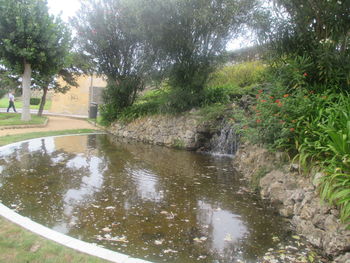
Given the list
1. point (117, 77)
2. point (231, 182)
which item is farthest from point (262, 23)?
point (117, 77)

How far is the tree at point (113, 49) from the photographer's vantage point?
13.3 meters

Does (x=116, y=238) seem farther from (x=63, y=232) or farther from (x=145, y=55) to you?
(x=145, y=55)

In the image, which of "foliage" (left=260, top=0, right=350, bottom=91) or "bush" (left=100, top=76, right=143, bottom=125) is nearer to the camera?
"foliage" (left=260, top=0, right=350, bottom=91)

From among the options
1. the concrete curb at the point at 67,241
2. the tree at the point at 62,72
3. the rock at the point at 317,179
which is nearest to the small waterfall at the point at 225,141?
the rock at the point at 317,179

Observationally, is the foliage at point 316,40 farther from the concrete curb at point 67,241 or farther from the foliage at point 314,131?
the concrete curb at point 67,241

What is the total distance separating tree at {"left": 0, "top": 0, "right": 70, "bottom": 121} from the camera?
452 inches

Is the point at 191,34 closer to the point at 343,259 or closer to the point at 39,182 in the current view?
the point at 39,182

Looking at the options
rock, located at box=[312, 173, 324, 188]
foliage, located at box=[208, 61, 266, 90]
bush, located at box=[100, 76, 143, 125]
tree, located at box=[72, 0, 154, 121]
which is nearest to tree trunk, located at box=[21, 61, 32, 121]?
tree, located at box=[72, 0, 154, 121]

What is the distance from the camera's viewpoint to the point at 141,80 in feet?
45.6

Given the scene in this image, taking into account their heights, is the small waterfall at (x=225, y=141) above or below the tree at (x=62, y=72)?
below

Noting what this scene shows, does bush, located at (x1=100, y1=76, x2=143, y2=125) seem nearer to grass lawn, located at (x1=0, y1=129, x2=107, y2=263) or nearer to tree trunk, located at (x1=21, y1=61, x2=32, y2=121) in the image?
tree trunk, located at (x1=21, y1=61, x2=32, y2=121)

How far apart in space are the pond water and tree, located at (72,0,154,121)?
6933 millimetres

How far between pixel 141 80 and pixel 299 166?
1048 cm

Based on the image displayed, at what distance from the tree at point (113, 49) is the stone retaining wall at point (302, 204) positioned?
28.3 feet
